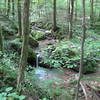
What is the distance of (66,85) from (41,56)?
3034mm

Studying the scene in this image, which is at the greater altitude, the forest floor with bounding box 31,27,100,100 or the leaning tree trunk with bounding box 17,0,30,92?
the leaning tree trunk with bounding box 17,0,30,92

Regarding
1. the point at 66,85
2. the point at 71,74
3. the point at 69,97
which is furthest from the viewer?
the point at 71,74

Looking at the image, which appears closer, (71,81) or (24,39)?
(24,39)

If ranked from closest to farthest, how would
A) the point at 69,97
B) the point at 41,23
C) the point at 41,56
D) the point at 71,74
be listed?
the point at 69,97, the point at 71,74, the point at 41,56, the point at 41,23

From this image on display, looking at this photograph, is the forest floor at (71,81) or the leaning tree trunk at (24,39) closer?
the leaning tree trunk at (24,39)

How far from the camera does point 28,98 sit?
3.90 metres

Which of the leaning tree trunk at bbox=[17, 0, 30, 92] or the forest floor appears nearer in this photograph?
the leaning tree trunk at bbox=[17, 0, 30, 92]

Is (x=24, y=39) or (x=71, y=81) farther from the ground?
(x=24, y=39)

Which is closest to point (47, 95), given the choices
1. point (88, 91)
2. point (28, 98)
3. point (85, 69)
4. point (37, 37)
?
point (28, 98)

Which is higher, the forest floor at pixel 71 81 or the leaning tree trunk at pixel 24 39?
the leaning tree trunk at pixel 24 39

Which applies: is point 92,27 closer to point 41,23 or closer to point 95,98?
point 41,23

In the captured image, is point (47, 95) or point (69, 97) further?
point (69, 97)

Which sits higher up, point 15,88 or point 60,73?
point 15,88

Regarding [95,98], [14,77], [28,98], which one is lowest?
[95,98]
